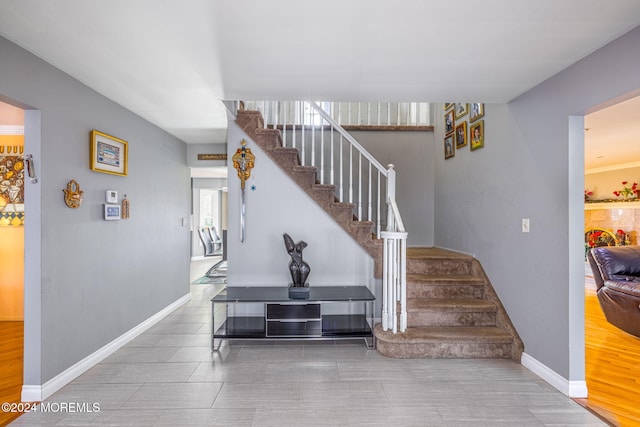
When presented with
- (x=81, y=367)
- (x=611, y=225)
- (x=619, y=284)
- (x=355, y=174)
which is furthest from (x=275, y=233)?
(x=611, y=225)

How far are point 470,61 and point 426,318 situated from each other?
2419 millimetres

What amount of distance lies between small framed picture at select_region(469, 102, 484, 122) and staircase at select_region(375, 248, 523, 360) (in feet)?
5.45

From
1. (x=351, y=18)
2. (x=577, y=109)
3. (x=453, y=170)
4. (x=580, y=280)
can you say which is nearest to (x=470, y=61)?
(x=577, y=109)

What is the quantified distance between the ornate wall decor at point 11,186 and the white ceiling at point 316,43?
1.82 meters

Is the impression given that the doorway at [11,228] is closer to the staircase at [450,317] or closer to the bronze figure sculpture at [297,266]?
the bronze figure sculpture at [297,266]

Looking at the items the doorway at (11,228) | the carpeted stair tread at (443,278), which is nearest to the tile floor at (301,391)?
the carpeted stair tread at (443,278)

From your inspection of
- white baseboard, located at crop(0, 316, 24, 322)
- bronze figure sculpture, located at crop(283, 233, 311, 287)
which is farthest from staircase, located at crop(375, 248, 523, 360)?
white baseboard, located at crop(0, 316, 24, 322)

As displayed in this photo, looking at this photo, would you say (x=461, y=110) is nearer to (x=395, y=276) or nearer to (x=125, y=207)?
(x=395, y=276)

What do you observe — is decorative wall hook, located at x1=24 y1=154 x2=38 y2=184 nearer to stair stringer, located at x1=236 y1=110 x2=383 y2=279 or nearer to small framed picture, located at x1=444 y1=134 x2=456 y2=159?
stair stringer, located at x1=236 y1=110 x2=383 y2=279

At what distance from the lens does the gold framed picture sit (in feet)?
9.32

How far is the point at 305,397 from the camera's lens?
7.63 ft

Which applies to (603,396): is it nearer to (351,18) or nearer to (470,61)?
(470,61)

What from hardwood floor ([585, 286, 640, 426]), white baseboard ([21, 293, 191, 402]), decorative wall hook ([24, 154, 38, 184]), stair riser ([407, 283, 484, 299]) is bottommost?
hardwood floor ([585, 286, 640, 426])

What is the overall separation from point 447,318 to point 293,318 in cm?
161
